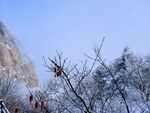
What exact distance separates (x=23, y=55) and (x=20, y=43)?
371cm

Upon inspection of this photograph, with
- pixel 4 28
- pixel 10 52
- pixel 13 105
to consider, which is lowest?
pixel 13 105

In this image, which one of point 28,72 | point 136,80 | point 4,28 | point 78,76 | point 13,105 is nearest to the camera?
point 78,76

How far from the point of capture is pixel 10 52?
179 feet

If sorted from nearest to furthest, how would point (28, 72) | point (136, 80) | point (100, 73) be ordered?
point (136, 80), point (100, 73), point (28, 72)

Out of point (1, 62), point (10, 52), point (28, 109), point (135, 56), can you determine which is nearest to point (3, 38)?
point (10, 52)

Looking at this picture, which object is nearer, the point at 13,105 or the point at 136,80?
the point at 13,105

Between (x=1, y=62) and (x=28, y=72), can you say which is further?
(x=28, y=72)

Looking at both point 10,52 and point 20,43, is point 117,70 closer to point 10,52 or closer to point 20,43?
point 10,52

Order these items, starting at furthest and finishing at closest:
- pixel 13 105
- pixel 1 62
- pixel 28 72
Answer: pixel 28 72 < pixel 1 62 < pixel 13 105

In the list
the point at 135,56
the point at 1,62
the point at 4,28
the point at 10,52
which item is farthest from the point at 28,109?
the point at 4,28

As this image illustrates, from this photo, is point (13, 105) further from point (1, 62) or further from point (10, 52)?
point (10, 52)

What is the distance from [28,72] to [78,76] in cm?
4877

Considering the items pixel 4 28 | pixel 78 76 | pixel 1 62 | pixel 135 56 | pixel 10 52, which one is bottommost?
pixel 78 76

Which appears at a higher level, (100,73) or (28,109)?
(100,73)
